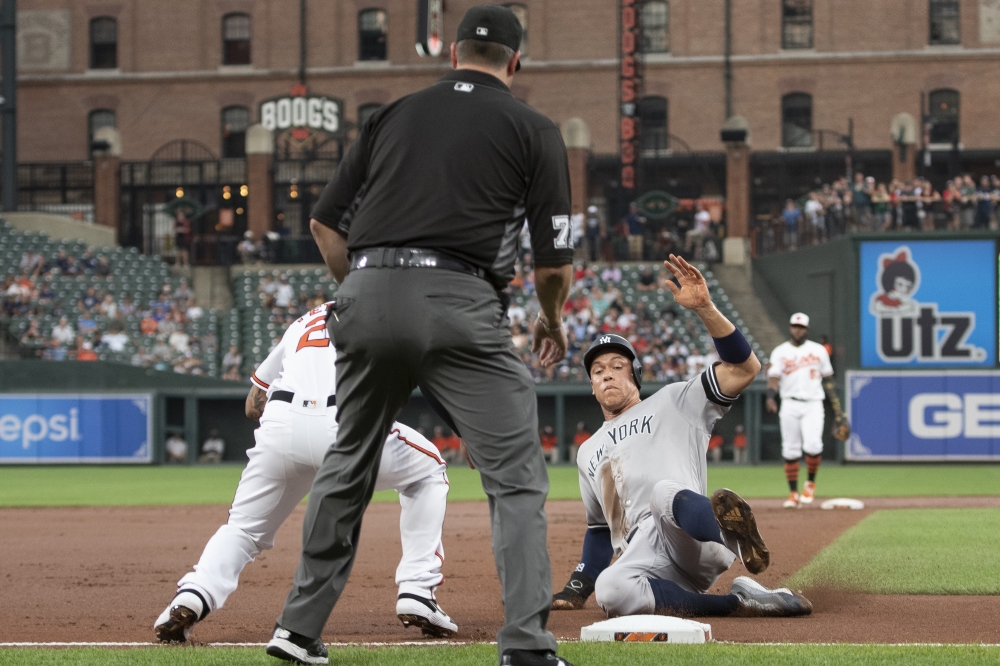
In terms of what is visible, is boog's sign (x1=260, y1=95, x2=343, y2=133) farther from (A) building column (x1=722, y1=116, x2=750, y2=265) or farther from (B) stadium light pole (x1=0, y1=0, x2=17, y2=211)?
(A) building column (x1=722, y1=116, x2=750, y2=265)

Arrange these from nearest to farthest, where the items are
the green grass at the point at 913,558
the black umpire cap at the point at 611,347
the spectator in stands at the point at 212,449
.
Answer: the black umpire cap at the point at 611,347
the green grass at the point at 913,558
the spectator in stands at the point at 212,449

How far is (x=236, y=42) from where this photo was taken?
4588cm

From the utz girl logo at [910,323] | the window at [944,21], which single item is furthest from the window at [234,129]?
the utz girl logo at [910,323]

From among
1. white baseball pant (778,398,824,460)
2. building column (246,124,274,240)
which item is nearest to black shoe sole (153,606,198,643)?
white baseball pant (778,398,824,460)

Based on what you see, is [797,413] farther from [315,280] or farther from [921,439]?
[315,280]

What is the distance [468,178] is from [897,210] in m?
23.2

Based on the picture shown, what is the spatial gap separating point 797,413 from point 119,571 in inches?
347

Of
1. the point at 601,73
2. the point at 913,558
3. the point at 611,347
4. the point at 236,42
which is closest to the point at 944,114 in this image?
the point at 601,73

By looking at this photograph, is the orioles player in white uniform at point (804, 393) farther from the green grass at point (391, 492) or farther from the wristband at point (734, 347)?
the wristband at point (734, 347)

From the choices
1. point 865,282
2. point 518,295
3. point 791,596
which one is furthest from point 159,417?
point 791,596


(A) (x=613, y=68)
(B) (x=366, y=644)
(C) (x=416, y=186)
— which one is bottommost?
(B) (x=366, y=644)

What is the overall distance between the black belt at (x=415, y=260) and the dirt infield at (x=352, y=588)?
1.91 metres

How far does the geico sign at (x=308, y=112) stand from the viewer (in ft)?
130

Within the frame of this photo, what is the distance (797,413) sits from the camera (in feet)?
51.0
